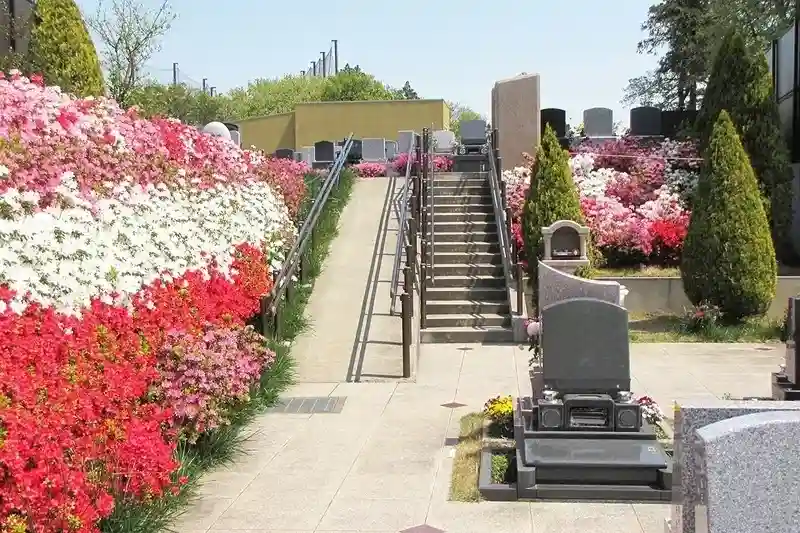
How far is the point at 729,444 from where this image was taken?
269cm

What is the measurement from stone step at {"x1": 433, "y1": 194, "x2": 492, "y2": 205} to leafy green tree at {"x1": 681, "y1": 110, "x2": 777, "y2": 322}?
422 centimetres

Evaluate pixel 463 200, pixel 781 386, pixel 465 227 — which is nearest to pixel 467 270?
pixel 465 227

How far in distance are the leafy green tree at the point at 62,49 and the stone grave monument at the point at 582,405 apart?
875 cm

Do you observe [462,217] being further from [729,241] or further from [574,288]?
[574,288]

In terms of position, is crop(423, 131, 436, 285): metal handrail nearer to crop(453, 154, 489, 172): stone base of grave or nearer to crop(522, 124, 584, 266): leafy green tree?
crop(522, 124, 584, 266): leafy green tree

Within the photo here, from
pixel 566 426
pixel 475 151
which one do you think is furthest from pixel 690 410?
pixel 475 151

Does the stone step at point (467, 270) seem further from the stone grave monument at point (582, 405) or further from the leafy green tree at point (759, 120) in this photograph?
the stone grave monument at point (582, 405)

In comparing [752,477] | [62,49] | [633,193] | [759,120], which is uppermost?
[62,49]

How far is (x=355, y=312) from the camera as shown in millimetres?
11422

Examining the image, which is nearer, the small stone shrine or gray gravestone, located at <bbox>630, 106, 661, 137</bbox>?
the small stone shrine

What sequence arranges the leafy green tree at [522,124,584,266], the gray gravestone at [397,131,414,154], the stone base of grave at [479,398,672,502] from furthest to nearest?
the gray gravestone at [397,131,414,154], the leafy green tree at [522,124,584,266], the stone base of grave at [479,398,672,502]

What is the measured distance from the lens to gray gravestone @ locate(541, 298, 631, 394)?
6223 millimetres

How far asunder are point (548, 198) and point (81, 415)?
10105 millimetres

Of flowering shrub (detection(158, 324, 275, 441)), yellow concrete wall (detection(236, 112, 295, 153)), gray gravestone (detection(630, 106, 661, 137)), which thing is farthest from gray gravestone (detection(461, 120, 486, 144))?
flowering shrub (detection(158, 324, 275, 441))
